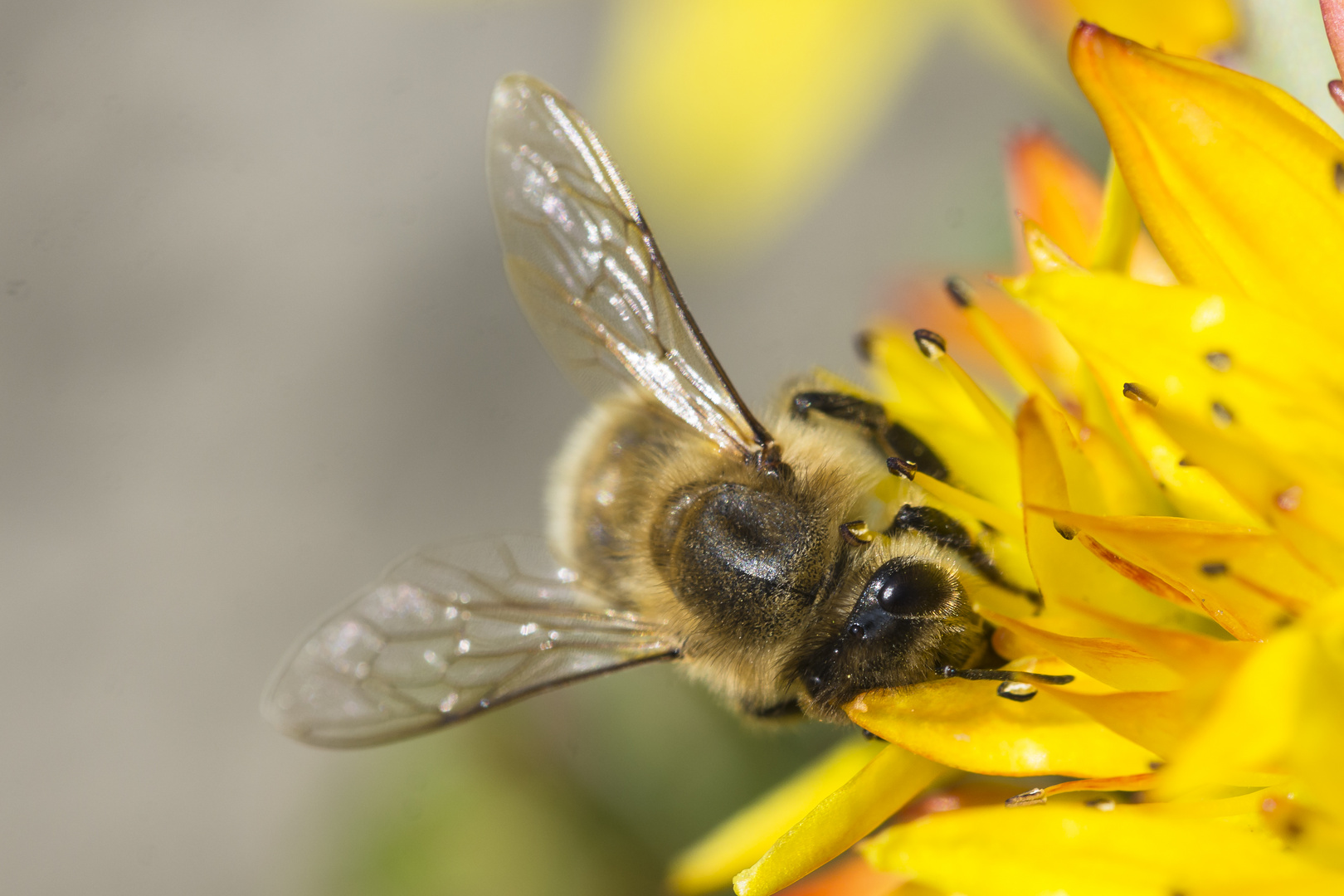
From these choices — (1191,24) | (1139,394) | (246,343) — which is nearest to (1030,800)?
(1139,394)

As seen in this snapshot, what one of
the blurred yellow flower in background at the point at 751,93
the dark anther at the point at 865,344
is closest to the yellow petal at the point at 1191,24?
the dark anther at the point at 865,344

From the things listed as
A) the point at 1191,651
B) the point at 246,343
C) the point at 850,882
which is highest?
the point at 246,343

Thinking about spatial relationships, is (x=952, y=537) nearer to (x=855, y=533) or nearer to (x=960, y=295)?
(x=855, y=533)

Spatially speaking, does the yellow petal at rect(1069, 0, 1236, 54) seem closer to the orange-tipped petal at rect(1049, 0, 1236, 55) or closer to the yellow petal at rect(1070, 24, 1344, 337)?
the orange-tipped petal at rect(1049, 0, 1236, 55)

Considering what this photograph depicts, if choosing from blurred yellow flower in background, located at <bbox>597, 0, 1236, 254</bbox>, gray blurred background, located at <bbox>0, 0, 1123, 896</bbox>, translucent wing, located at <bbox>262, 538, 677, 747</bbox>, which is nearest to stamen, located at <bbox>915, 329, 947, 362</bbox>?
translucent wing, located at <bbox>262, 538, 677, 747</bbox>

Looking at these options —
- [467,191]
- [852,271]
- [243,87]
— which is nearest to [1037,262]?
[852,271]

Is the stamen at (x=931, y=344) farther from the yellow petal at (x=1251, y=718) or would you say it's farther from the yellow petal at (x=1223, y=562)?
the yellow petal at (x=1251, y=718)
